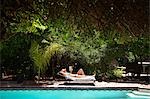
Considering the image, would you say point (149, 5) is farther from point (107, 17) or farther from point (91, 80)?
point (91, 80)

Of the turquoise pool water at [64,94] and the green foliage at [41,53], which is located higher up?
the green foliage at [41,53]

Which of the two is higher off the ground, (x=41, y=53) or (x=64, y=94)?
(x=41, y=53)

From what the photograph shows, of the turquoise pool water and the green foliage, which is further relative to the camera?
the green foliage

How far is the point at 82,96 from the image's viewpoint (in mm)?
13281

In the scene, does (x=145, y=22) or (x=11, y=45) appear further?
(x=11, y=45)

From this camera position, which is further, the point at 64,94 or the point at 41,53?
the point at 41,53

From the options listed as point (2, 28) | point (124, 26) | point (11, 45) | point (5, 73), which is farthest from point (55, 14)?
point (5, 73)

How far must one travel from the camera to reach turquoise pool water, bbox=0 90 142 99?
523 inches

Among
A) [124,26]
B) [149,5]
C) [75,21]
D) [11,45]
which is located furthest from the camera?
[11,45]

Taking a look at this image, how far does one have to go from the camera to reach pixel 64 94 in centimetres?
1371

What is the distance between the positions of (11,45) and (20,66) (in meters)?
1.36

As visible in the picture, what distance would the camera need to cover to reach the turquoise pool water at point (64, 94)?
1328 cm

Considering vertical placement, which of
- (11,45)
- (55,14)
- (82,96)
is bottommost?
(82,96)

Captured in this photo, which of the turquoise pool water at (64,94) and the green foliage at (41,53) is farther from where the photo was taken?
the green foliage at (41,53)
